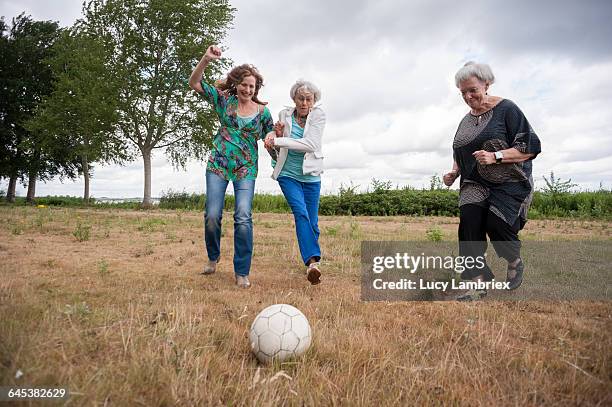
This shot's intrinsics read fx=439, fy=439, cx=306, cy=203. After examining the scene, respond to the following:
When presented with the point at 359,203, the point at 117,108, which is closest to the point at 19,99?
the point at 117,108

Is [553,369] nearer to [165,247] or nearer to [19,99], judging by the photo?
[165,247]

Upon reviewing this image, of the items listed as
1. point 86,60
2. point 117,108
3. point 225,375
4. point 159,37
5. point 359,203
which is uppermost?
point 159,37

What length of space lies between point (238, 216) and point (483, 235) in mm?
2612

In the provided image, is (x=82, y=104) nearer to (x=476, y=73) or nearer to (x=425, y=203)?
(x=425, y=203)

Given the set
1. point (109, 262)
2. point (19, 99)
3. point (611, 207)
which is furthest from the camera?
point (19, 99)

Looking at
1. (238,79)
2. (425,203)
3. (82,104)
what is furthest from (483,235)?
(82,104)

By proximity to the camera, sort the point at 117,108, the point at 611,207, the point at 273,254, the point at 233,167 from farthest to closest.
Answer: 1. the point at 117,108
2. the point at 611,207
3. the point at 273,254
4. the point at 233,167

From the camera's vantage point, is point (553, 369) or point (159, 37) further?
point (159, 37)

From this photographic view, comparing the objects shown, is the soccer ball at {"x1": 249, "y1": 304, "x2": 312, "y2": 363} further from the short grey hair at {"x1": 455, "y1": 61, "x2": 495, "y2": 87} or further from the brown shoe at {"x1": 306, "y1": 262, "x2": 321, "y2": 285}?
the short grey hair at {"x1": 455, "y1": 61, "x2": 495, "y2": 87}

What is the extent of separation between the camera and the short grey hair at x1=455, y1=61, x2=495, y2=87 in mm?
4145

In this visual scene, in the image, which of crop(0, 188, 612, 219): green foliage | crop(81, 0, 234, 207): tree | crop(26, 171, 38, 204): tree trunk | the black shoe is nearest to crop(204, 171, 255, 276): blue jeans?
the black shoe

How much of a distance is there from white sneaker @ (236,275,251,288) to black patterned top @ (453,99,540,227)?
244cm

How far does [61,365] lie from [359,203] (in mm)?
16490

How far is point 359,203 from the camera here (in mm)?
18297
